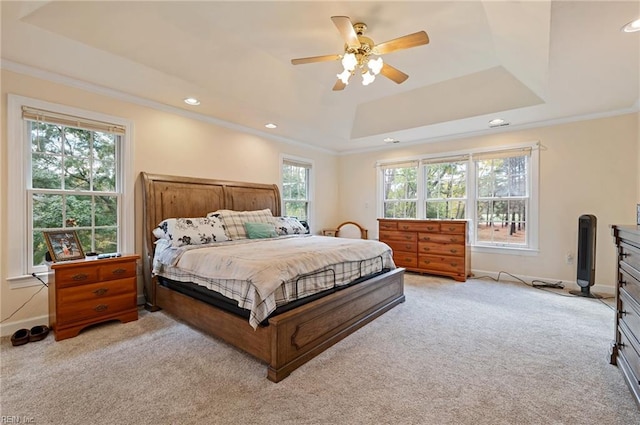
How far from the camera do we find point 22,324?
8.76ft

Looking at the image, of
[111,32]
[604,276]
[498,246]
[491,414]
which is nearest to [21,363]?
[111,32]

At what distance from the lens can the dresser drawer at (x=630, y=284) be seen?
5.80 feet

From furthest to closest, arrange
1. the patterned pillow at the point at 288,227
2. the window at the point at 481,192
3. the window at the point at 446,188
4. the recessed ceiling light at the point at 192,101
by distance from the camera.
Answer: the window at the point at 446,188, the window at the point at 481,192, the patterned pillow at the point at 288,227, the recessed ceiling light at the point at 192,101

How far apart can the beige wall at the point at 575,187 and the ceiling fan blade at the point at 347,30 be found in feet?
11.3

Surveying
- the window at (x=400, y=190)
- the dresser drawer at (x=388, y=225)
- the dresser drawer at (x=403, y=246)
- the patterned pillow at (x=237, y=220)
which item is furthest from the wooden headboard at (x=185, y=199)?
the window at (x=400, y=190)

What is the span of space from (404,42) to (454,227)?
316 centimetres

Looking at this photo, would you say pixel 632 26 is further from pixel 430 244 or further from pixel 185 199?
pixel 185 199

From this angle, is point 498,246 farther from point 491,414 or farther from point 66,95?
point 66,95

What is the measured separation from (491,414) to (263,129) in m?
4.41

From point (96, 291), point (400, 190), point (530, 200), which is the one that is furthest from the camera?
point (400, 190)

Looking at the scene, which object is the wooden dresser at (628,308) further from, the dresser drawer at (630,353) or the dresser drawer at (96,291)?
Result: the dresser drawer at (96,291)

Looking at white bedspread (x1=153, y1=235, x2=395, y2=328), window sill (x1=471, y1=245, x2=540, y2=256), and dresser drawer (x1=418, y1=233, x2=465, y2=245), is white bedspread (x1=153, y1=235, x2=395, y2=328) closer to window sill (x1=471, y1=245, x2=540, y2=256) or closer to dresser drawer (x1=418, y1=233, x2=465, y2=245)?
dresser drawer (x1=418, y1=233, x2=465, y2=245)

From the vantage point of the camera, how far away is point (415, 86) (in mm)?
4023

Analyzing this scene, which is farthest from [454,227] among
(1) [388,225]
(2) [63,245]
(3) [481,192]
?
(2) [63,245]
